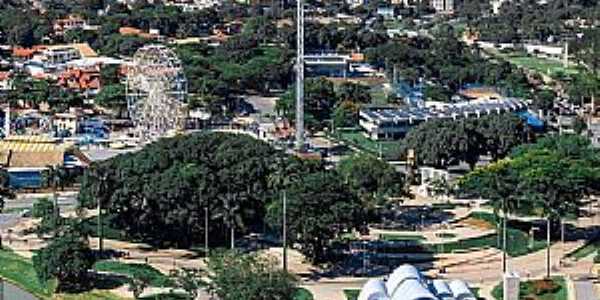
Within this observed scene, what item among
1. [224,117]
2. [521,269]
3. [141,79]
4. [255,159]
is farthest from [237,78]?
[521,269]

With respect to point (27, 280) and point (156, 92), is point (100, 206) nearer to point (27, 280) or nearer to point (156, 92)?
point (27, 280)

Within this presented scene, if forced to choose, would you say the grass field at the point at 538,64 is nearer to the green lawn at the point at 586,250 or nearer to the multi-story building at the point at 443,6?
the multi-story building at the point at 443,6

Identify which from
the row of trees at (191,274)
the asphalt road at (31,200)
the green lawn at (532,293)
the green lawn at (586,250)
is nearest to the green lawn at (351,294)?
the row of trees at (191,274)

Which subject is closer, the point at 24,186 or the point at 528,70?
the point at 24,186

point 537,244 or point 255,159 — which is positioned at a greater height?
point 255,159

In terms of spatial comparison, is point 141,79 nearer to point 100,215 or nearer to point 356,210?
point 100,215

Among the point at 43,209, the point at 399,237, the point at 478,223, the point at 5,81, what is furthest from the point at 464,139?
the point at 5,81
